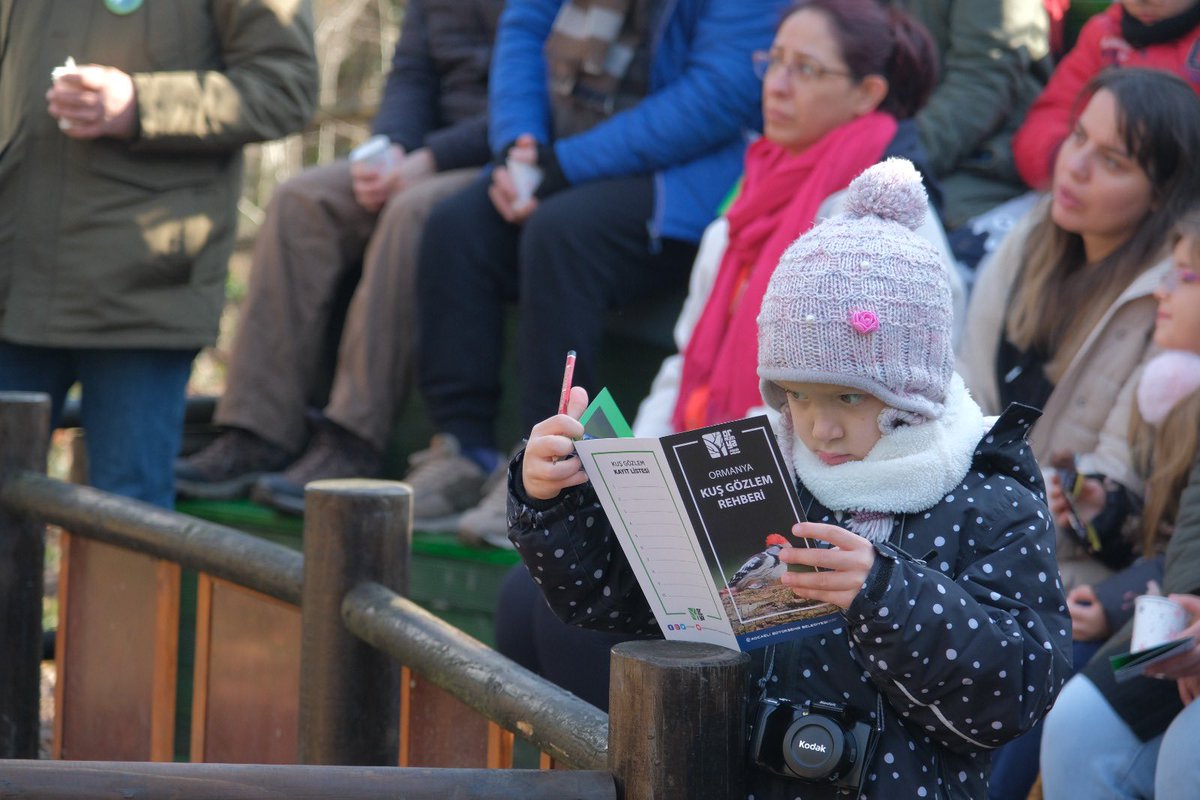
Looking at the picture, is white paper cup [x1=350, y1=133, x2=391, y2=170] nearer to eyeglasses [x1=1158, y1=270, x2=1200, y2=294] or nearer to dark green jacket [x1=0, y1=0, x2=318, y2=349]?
dark green jacket [x1=0, y1=0, x2=318, y2=349]

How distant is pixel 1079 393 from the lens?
272 centimetres

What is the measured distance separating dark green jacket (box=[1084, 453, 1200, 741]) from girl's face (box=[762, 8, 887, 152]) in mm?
1130

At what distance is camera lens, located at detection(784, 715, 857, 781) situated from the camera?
4.91 ft

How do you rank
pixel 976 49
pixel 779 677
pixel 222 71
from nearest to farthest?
pixel 779 677
pixel 222 71
pixel 976 49

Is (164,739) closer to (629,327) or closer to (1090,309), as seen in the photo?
(629,327)

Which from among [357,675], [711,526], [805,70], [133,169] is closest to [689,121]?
[805,70]

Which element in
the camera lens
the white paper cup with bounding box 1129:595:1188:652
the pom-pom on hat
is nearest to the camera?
the camera lens

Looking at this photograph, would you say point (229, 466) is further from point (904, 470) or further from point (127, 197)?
point (904, 470)

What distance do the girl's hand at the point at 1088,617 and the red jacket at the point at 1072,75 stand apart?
1108mm

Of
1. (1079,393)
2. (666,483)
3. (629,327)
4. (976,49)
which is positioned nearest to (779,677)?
(666,483)

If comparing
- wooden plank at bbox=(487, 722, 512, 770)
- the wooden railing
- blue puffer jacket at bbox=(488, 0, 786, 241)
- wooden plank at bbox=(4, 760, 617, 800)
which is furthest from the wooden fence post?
wooden plank at bbox=(4, 760, 617, 800)

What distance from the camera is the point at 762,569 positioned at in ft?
4.73

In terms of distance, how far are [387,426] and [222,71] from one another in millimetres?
1096

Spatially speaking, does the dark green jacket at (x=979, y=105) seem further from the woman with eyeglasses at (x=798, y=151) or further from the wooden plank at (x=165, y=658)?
the wooden plank at (x=165, y=658)
